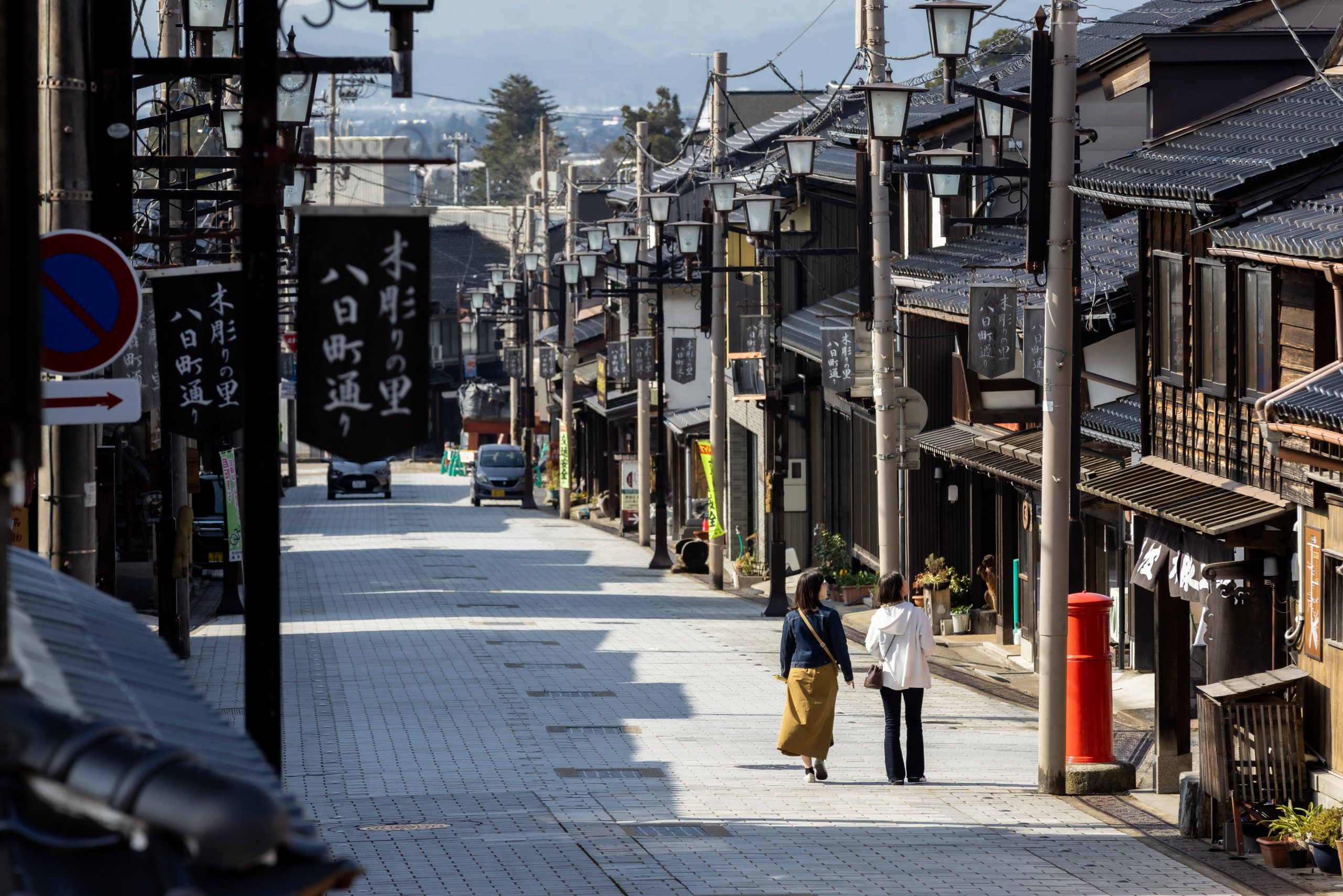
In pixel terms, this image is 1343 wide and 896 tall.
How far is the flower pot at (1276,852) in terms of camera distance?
12203mm

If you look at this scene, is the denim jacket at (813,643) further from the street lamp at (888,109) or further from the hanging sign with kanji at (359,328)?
the hanging sign with kanji at (359,328)

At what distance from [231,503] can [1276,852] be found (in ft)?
59.3

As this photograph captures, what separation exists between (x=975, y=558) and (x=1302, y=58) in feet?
34.2

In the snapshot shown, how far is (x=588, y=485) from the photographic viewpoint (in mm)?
67812

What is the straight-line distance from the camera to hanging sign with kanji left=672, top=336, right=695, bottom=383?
131ft

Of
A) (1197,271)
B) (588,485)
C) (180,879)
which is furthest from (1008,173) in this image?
(588,485)

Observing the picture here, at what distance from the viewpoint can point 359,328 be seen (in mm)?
6957

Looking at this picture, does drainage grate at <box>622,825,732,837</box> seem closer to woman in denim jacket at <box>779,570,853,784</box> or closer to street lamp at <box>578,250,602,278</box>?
woman in denim jacket at <box>779,570,853,784</box>

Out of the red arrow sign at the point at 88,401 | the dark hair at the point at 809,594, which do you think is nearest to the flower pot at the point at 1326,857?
the dark hair at the point at 809,594

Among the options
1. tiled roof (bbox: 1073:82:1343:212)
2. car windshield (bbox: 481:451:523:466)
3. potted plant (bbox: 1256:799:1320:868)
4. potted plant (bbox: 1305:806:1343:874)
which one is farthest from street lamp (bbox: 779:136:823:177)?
car windshield (bbox: 481:451:523:466)

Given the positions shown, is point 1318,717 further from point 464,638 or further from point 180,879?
point 464,638

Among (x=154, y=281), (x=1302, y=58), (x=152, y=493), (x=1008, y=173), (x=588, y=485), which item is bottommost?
(x=588, y=485)

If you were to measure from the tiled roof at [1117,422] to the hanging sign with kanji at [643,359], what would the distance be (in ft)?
64.8

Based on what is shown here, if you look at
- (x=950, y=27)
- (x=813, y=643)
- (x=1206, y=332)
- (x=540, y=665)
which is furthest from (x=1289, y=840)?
(x=540, y=665)
